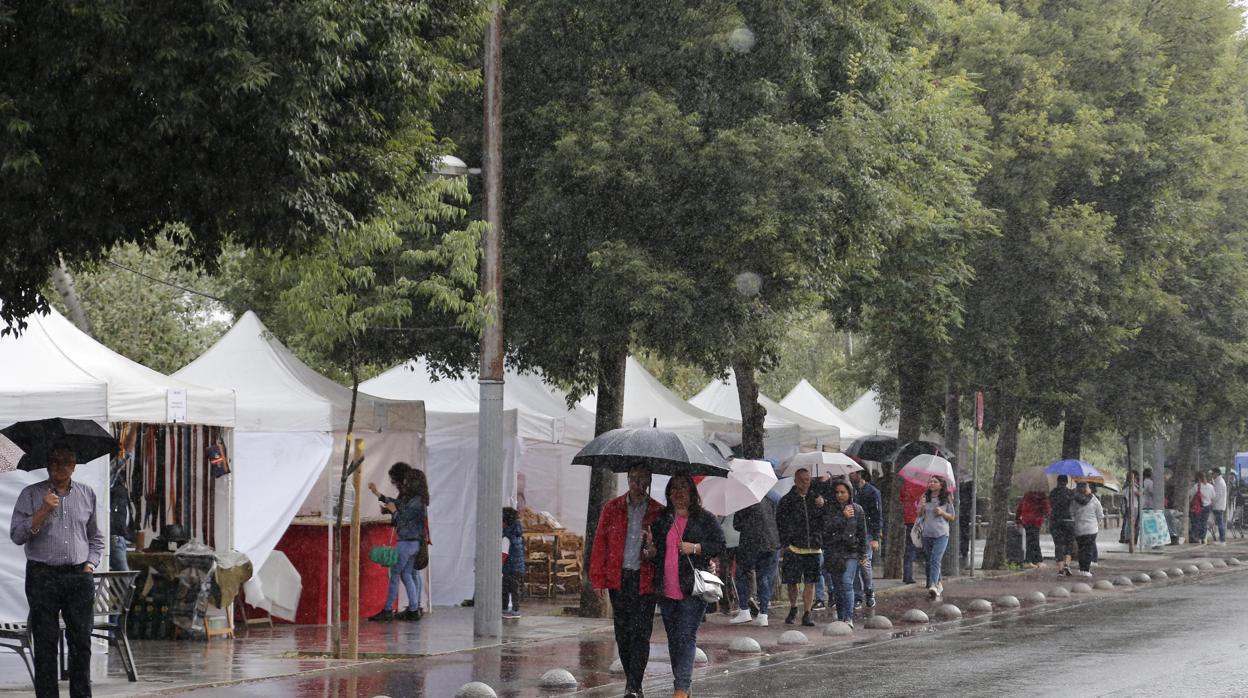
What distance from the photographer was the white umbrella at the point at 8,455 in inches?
601

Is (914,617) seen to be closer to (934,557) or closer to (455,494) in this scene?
(934,557)

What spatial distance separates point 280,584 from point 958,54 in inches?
587

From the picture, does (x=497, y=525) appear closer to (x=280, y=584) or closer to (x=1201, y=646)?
(x=280, y=584)

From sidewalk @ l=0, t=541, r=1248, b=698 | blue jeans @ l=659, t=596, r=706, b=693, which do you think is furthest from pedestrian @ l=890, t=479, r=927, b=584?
blue jeans @ l=659, t=596, r=706, b=693

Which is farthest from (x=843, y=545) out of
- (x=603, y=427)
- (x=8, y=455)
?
(x=8, y=455)

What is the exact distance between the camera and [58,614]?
12117 mm

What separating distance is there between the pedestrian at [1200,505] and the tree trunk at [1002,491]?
1411cm

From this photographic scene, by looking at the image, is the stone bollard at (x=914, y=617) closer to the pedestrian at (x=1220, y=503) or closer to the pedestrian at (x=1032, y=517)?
the pedestrian at (x=1032, y=517)

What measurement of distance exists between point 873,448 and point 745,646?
17098 millimetres

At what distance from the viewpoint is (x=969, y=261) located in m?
30.0

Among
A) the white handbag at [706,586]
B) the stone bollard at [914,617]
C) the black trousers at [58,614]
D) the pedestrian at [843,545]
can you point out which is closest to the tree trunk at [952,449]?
the stone bollard at [914,617]

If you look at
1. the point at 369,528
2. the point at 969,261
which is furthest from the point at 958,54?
the point at 369,528

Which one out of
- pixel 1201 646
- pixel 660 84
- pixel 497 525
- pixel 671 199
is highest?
pixel 660 84

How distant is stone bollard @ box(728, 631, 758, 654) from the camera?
17.5 meters
